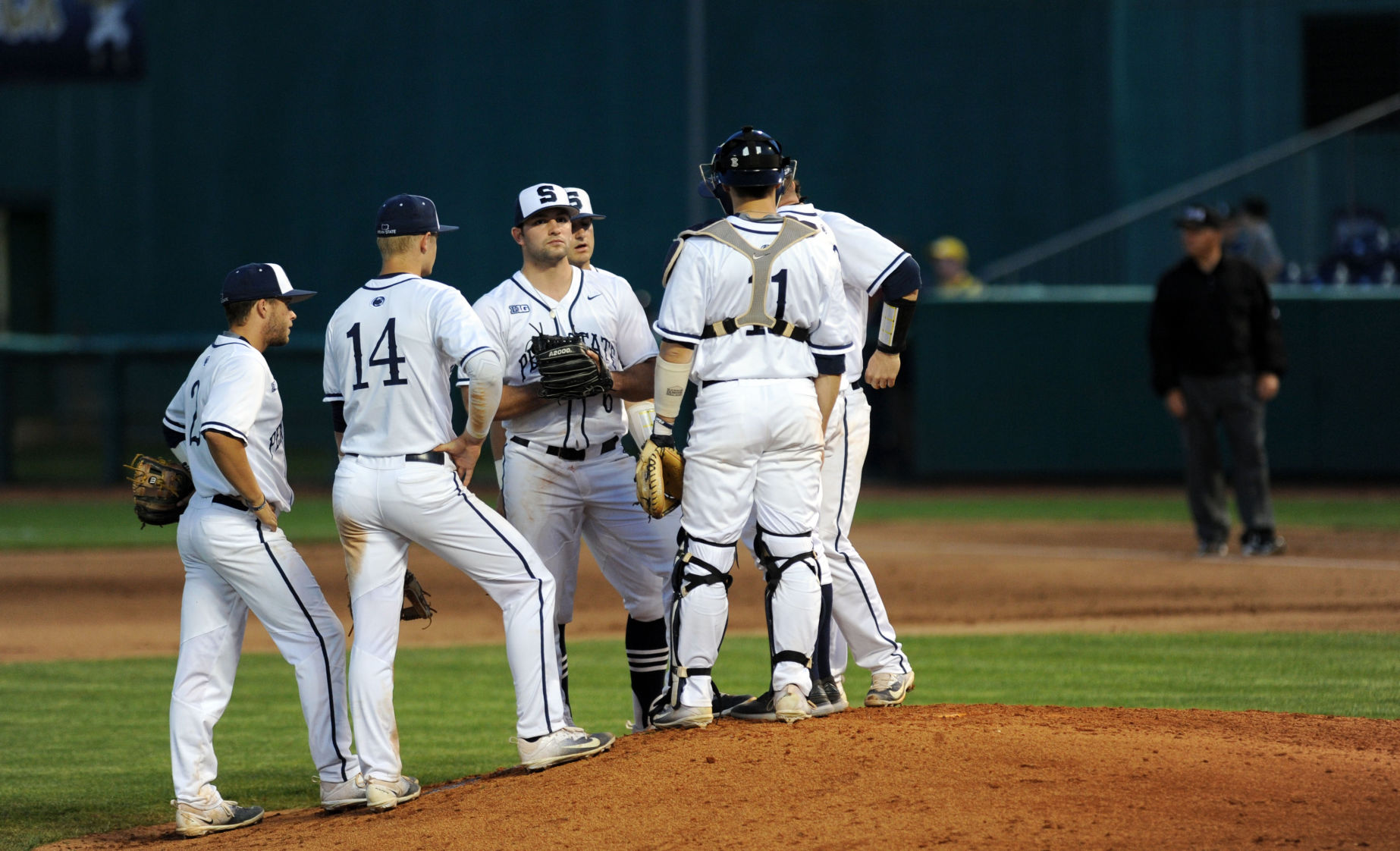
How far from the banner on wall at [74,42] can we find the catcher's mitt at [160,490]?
70.3ft

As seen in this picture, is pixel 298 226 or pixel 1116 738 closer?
pixel 1116 738

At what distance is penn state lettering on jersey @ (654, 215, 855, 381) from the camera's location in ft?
17.1

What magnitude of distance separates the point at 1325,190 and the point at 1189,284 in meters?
8.44

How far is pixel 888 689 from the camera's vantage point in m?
5.67

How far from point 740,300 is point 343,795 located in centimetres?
Answer: 220

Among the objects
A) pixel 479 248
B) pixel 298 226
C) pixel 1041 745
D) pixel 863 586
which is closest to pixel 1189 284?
pixel 863 586

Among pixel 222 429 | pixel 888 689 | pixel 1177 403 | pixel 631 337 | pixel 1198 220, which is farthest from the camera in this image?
pixel 1177 403

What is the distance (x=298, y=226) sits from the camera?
2452 centimetres

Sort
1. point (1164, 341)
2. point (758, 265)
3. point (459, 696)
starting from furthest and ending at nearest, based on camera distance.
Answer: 1. point (1164, 341)
2. point (459, 696)
3. point (758, 265)

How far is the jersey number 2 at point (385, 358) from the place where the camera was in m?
5.17

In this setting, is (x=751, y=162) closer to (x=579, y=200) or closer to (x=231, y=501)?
(x=579, y=200)

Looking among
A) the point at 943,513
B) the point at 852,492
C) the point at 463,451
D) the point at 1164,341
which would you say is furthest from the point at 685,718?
the point at 943,513

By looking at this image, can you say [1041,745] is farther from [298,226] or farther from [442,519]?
[298,226]

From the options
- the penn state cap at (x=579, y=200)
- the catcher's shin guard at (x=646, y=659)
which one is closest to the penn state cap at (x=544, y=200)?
the penn state cap at (x=579, y=200)
